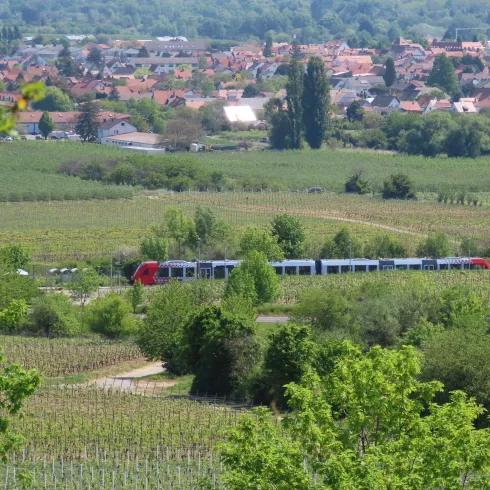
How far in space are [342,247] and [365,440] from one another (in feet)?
98.4

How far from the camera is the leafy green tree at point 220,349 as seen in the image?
90.8 feet

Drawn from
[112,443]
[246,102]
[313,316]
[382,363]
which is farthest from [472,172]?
[382,363]

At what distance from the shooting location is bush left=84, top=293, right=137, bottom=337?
3419 centimetres

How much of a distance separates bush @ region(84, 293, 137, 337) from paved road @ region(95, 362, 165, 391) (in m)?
3.30

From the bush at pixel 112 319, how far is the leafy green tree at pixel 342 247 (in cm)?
1159

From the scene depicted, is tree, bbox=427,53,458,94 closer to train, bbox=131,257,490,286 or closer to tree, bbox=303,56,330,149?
tree, bbox=303,56,330,149

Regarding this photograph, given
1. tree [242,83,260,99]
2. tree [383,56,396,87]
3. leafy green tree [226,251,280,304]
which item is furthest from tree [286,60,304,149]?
leafy green tree [226,251,280,304]

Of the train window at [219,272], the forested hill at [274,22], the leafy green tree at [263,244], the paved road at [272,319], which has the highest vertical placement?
the leafy green tree at [263,244]

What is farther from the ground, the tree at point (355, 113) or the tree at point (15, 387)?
the tree at point (15, 387)

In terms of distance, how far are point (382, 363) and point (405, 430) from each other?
2.83 ft

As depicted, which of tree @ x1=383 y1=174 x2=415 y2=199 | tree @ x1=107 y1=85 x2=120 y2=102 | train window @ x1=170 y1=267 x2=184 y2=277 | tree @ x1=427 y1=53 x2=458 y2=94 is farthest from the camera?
tree @ x1=427 y1=53 x2=458 y2=94

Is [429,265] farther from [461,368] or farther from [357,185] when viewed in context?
[357,185]

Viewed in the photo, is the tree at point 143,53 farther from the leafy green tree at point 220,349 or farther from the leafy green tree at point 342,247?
the leafy green tree at point 220,349

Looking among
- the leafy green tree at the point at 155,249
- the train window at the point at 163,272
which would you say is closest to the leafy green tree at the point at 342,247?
the leafy green tree at the point at 155,249
